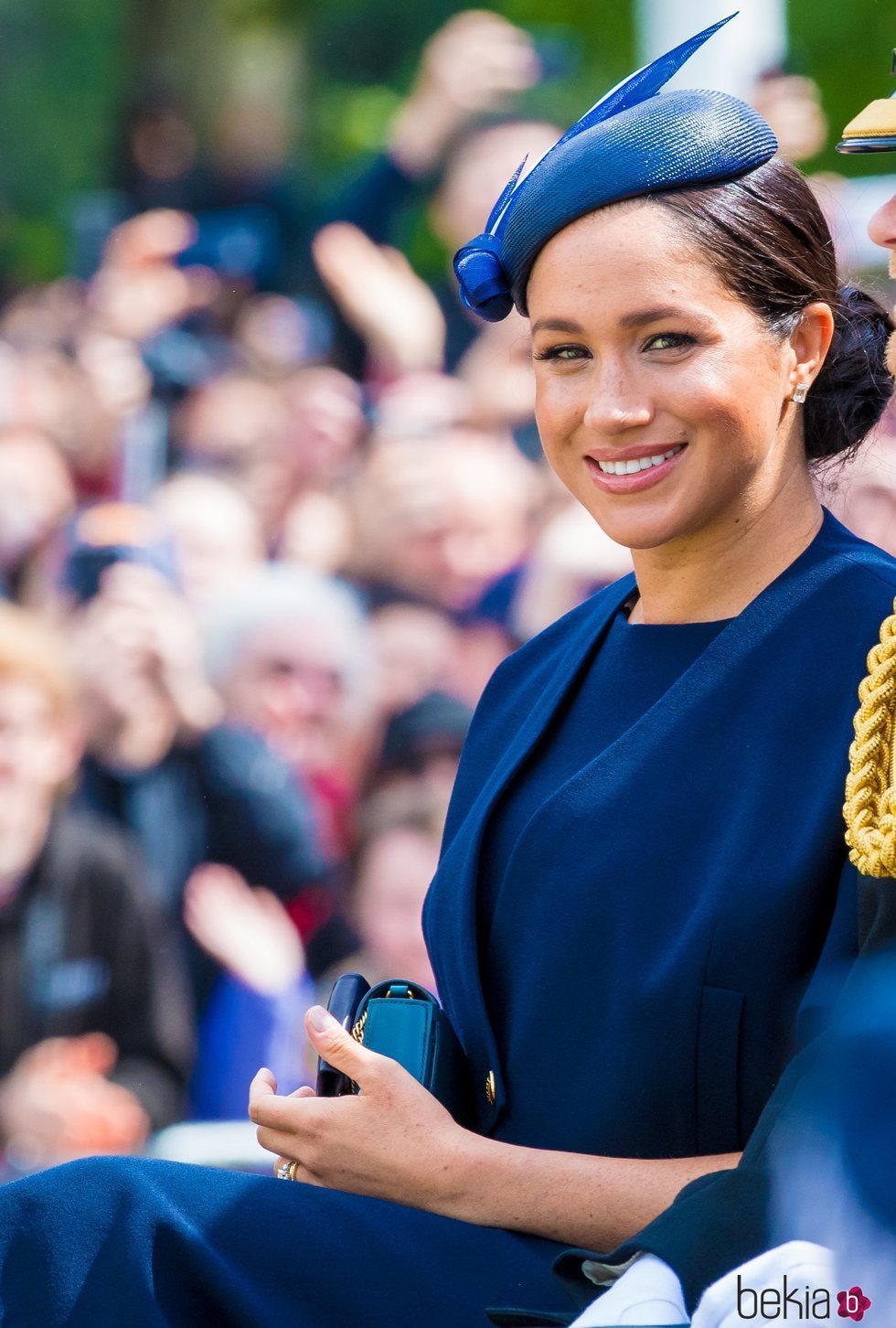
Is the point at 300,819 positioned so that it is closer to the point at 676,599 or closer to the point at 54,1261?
the point at 676,599

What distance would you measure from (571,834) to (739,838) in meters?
Result: 0.21

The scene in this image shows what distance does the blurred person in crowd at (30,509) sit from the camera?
4090 mm

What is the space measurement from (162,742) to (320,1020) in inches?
87.7

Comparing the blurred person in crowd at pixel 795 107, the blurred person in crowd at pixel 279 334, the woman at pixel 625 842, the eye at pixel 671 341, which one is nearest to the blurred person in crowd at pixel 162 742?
the blurred person in crowd at pixel 279 334

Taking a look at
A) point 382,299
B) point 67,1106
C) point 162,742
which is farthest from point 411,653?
point 67,1106

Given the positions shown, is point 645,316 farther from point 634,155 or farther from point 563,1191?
point 563,1191

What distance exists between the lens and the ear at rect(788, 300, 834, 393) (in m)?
1.97

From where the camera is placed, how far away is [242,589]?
4066 mm

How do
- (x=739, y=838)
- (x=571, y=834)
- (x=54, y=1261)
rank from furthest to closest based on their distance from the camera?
1. (x=571, y=834)
2. (x=739, y=838)
3. (x=54, y=1261)

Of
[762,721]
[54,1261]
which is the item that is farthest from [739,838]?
[54,1261]

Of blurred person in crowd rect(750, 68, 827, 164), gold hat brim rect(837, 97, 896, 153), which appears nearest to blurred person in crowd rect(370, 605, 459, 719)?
blurred person in crowd rect(750, 68, 827, 164)

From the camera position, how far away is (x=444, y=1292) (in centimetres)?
167

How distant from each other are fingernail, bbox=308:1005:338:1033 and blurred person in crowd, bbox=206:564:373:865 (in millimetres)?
2098

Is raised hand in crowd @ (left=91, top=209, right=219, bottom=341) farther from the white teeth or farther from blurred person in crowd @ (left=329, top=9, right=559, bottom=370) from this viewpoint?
the white teeth
